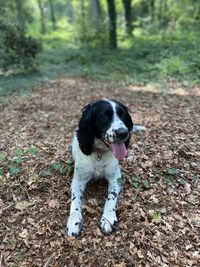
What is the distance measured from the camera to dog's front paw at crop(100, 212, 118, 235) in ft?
11.7

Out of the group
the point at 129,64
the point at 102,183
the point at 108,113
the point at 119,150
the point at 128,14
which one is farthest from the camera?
the point at 128,14

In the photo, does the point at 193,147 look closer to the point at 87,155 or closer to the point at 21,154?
the point at 87,155

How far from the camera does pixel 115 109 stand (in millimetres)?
3855

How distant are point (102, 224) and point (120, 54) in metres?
11.9

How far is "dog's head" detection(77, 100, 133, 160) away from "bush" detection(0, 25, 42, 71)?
869 centimetres

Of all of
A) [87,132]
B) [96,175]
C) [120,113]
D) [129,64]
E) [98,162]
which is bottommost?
[129,64]

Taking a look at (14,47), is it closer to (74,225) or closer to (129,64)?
(129,64)

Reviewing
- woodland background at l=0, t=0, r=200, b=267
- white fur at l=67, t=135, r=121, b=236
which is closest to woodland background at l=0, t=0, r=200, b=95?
woodland background at l=0, t=0, r=200, b=267

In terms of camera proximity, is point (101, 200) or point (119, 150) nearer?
point (119, 150)

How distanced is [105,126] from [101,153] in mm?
400

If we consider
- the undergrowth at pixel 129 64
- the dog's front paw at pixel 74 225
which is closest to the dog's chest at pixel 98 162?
the dog's front paw at pixel 74 225

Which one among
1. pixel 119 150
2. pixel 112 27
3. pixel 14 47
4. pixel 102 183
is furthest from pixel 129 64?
pixel 119 150

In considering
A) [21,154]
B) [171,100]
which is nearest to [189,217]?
[21,154]

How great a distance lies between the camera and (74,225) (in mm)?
3604
